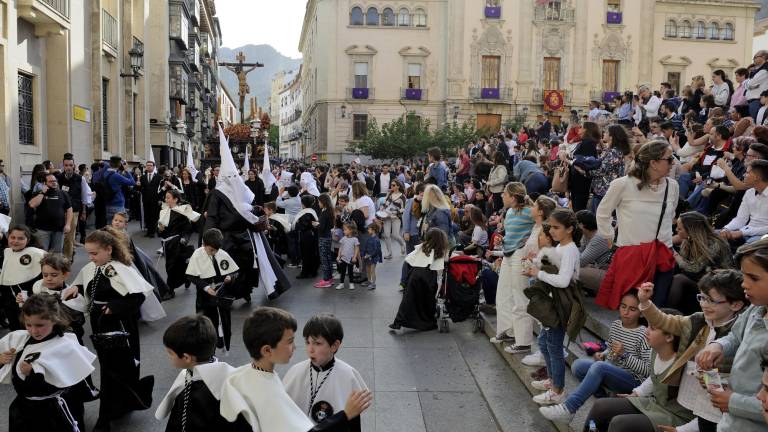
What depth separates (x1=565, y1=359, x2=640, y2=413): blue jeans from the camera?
4711 mm

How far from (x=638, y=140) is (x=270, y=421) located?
9512mm

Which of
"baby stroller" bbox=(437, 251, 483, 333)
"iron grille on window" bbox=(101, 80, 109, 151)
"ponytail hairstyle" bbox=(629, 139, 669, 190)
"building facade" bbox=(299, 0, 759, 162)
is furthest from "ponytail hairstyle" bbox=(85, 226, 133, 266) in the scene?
"building facade" bbox=(299, 0, 759, 162)

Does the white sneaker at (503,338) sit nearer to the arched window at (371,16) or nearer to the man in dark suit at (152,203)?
the man in dark suit at (152,203)

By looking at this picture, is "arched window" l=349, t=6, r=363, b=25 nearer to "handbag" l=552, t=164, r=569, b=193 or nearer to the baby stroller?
"handbag" l=552, t=164, r=569, b=193

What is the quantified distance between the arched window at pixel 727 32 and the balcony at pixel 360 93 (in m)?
26.9

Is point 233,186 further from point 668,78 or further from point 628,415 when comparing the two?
point 668,78

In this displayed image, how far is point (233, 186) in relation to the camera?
372 inches

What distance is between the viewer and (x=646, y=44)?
1937 inches

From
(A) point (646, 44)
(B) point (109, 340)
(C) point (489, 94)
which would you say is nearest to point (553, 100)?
A: (C) point (489, 94)

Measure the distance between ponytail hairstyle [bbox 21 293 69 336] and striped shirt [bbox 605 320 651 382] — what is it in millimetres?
3980

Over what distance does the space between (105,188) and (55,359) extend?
1176cm

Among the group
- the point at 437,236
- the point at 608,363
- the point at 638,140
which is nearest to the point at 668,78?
the point at 638,140

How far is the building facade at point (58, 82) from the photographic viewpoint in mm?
13883

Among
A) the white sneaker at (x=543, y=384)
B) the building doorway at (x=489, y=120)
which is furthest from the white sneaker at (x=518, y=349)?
the building doorway at (x=489, y=120)
